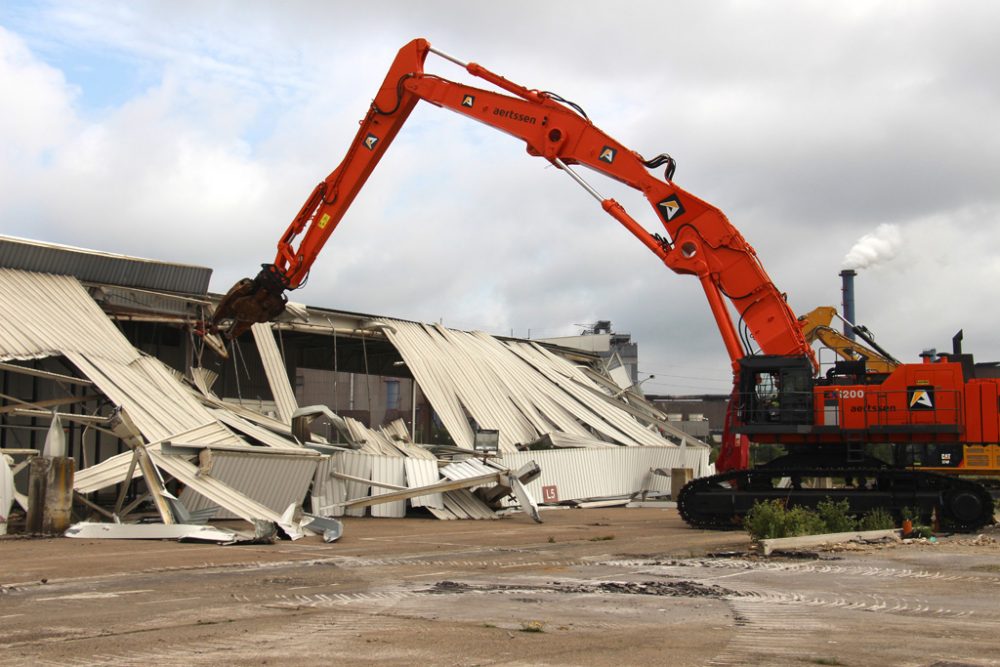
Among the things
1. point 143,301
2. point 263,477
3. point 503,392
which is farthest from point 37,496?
point 503,392

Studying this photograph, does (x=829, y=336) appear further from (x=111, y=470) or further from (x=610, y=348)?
(x=610, y=348)

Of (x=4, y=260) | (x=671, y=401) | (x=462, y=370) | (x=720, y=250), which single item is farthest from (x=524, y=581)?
(x=671, y=401)

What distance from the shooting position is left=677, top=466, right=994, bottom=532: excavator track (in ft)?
69.5

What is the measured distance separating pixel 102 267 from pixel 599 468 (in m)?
17.1

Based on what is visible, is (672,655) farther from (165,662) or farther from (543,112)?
(543,112)

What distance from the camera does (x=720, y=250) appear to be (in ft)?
71.8

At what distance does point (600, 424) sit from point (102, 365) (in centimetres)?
1931

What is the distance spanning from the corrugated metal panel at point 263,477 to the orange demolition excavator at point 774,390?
918 centimetres

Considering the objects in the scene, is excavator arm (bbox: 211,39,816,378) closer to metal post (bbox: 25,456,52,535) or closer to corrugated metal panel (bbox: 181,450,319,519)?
corrugated metal panel (bbox: 181,450,319,519)

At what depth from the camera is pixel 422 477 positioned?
28875 millimetres

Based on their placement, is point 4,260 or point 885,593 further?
point 4,260

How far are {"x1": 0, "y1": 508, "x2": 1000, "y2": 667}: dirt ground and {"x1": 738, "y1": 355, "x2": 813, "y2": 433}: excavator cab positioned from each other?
126 inches

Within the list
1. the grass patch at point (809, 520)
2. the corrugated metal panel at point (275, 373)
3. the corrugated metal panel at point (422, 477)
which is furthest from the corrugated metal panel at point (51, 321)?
the grass patch at point (809, 520)

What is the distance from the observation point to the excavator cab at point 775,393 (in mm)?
21156
